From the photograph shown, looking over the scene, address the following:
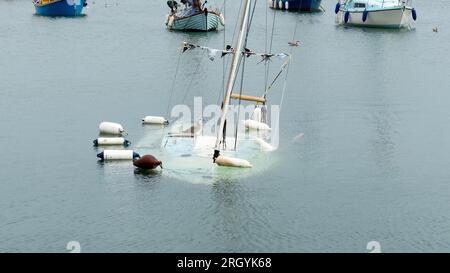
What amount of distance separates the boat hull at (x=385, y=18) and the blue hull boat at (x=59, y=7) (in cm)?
4887

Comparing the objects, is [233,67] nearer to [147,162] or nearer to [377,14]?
[147,162]

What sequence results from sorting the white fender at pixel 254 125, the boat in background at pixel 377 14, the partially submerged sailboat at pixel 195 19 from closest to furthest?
the white fender at pixel 254 125 → the partially submerged sailboat at pixel 195 19 → the boat in background at pixel 377 14

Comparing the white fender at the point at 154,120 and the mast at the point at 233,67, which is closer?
the mast at the point at 233,67

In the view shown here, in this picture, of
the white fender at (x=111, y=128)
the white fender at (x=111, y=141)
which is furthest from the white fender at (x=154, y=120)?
the white fender at (x=111, y=141)

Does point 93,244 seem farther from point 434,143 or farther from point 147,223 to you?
point 434,143

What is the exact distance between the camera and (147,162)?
57969 mm

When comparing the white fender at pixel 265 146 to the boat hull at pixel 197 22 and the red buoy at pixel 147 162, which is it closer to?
the red buoy at pixel 147 162

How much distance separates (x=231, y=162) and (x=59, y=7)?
10650 cm

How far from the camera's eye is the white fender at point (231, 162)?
190ft

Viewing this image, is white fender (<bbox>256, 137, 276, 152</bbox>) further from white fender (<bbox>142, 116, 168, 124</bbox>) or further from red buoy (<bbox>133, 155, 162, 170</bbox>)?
white fender (<bbox>142, 116, 168, 124</bbox>)

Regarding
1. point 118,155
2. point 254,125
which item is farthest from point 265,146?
point 118,155

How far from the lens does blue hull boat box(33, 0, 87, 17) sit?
157m

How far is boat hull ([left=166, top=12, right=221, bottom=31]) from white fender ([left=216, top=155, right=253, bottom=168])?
259ft
